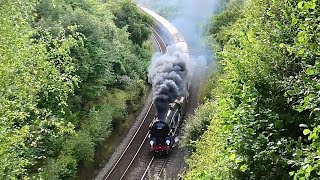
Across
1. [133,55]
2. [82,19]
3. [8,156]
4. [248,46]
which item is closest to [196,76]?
[133,55]

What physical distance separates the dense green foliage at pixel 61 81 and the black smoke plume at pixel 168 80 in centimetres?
293

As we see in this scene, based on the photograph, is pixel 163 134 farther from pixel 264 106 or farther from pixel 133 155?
pixel 264 106

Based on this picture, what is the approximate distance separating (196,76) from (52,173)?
17.1 metres

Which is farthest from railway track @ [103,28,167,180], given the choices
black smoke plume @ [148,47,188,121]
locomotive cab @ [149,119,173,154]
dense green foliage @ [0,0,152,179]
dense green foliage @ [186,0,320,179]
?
dense green foliage @ [186,0,320,179]

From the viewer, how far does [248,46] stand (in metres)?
10.3

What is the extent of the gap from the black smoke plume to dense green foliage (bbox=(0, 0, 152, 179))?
9.60ft

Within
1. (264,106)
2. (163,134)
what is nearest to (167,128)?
(163,134)

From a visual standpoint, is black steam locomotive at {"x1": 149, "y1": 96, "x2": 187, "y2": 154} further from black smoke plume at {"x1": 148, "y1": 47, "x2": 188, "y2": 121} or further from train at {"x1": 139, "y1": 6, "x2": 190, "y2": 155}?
black smoke plume at {"x1": 148, "y1": 47, "x2": 188, "y2": 121}

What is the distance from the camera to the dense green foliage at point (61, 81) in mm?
9695

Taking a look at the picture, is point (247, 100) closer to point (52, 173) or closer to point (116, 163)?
point (52, 173)

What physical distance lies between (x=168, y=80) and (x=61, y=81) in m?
15.2

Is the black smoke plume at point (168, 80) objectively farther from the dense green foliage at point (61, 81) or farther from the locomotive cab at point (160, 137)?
the dense green foliage at point (61, 81)

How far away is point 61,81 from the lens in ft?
35.2

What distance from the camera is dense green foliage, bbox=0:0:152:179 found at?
9695mm
